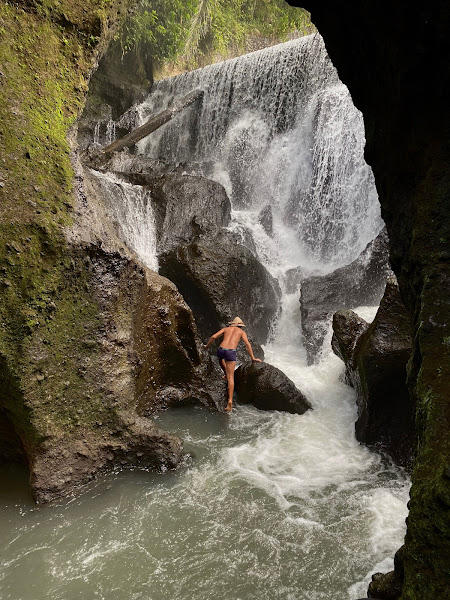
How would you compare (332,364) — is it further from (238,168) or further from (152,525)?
(238,168)

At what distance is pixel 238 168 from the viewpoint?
50.6 feet

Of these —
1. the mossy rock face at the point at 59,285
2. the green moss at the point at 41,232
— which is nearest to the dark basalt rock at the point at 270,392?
the mossy rock face at the point at 59,285

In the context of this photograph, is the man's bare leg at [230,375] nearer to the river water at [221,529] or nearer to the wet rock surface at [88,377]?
the river water at [221,529]

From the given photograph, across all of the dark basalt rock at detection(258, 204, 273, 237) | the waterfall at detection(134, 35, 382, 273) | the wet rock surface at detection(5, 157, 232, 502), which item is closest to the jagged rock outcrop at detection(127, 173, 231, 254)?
the waterfall at detection(134, 35, 382, 273)

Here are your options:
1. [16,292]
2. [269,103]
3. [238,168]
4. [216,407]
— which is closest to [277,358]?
[216,407]

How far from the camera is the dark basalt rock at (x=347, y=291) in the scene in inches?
375

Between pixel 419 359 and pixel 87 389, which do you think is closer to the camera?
pixel 419 359

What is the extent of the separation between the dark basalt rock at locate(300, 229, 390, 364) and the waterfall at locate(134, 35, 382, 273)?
197 centimetres

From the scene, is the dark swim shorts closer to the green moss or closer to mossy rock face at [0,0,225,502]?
mossy rock face at [0,0,225,502]

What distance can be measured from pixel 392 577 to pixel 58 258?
404cm

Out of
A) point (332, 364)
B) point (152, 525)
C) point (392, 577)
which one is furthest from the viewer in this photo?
point (332, 364)

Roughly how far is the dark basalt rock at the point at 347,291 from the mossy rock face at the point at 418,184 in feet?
21.8

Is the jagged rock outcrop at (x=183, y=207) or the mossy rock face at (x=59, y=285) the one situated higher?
the jagged rock outcrop at (x=183, y=207)

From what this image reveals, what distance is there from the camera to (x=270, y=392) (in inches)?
269
